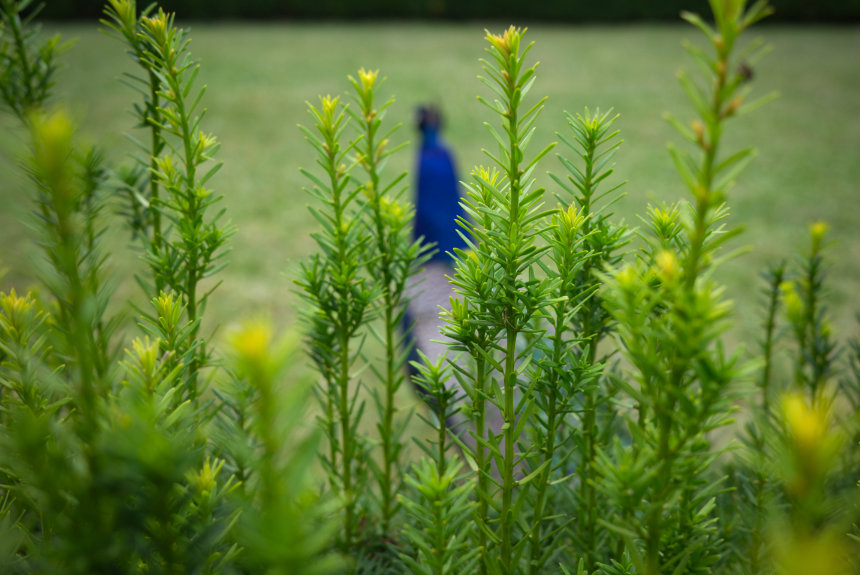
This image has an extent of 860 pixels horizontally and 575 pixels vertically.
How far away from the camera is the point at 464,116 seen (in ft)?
25.4

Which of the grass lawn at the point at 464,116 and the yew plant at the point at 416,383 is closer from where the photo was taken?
the yew plant at the point at 416,383

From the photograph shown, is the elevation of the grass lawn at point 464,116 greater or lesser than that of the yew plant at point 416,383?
greater

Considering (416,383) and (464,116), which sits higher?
(464,116)

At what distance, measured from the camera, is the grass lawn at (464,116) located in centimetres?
427

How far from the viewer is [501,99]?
1.67 feet

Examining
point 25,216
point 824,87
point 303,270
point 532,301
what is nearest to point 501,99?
point 532,301

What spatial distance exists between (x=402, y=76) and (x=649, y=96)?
11.5 feet

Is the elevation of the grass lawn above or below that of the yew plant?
above

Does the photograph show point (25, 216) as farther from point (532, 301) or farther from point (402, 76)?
point (402, 76)

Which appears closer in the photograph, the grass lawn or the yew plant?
the yew plant

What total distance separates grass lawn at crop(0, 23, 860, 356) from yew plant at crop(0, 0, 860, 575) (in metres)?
0.13

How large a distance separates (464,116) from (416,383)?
748cm

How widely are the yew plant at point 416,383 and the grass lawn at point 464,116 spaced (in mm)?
127

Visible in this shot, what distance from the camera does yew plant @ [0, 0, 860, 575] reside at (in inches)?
13.3
